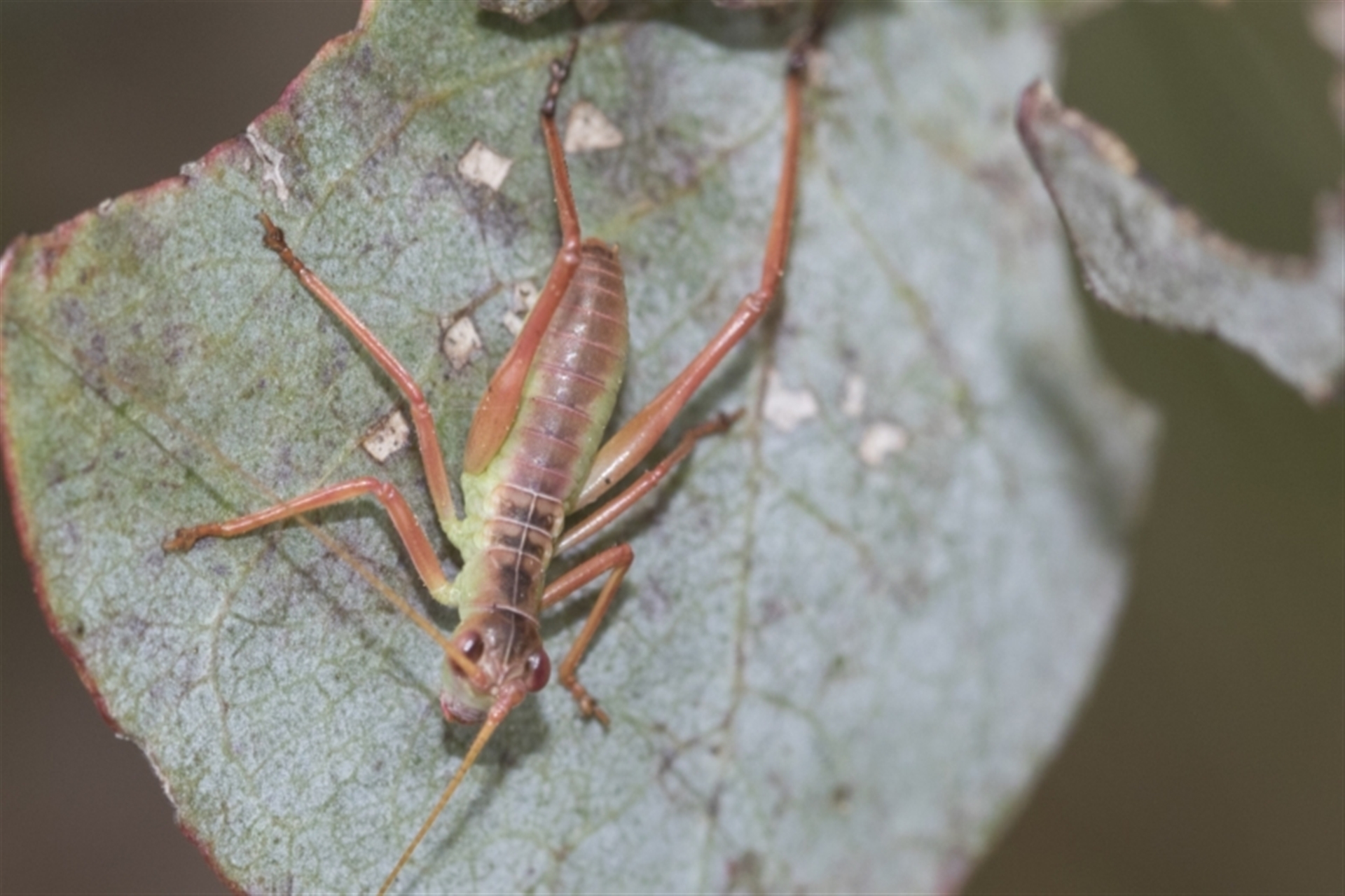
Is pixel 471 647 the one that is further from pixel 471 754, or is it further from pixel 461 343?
pixel 461 343

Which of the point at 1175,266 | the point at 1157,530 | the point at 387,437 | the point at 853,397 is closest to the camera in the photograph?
the point at 387,437

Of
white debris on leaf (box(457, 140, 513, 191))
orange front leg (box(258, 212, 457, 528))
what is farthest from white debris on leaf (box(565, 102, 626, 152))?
orange front leg (box(258, 212, 457, 528))

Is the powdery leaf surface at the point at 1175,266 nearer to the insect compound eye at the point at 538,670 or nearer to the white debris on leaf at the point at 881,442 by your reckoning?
the white debris on leaf at the point at 881,442

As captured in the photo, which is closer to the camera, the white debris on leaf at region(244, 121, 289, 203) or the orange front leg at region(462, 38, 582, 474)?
the white debris on leaf at region(244, 121, 289, 203)

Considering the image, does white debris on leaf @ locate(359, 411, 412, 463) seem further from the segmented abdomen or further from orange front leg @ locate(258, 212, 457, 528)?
the segmented abdomen

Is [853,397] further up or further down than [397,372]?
further down

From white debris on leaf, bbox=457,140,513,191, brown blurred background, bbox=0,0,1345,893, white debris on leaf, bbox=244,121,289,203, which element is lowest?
brown blurred background, bbox=0,0,1345,893

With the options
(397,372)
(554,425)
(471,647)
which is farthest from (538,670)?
(397,372)
